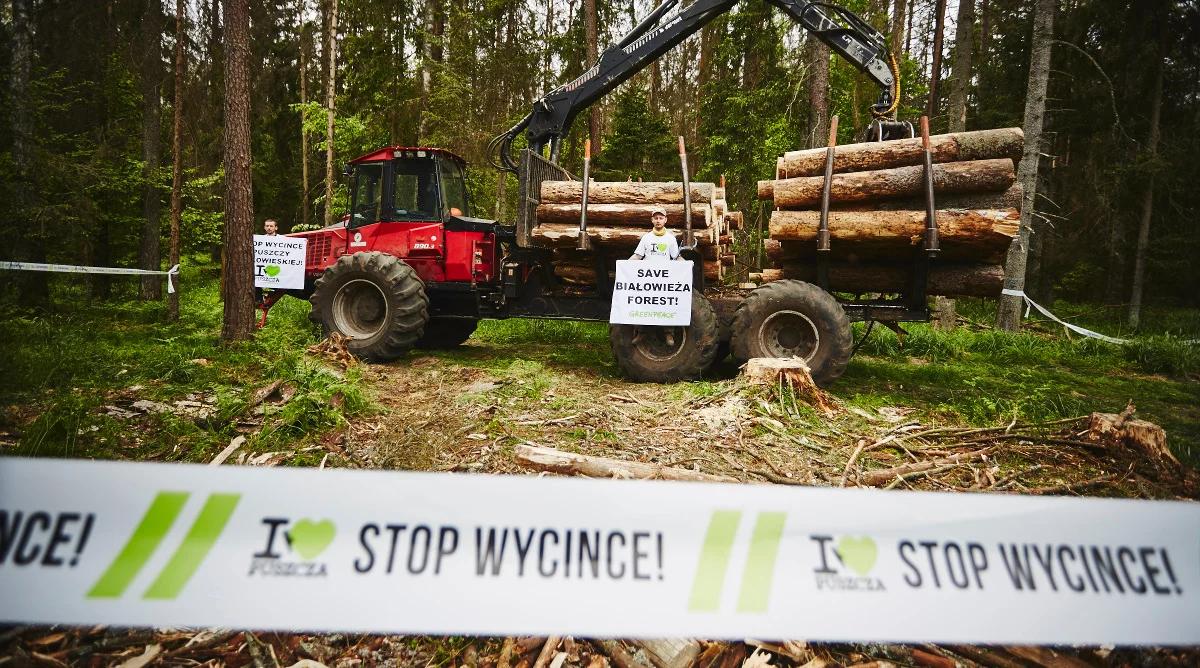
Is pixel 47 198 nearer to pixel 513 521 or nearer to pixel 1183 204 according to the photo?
pixel 513 521

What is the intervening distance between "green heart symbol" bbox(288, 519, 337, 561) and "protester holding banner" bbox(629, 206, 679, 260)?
4581mm

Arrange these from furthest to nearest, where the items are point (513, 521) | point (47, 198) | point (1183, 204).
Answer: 1. point (47, 198)
2. point (1183, 204)
3. point (513, 521)

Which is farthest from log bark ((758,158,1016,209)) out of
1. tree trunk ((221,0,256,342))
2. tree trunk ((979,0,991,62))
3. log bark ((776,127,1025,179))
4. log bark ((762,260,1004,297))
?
tree trunk ((979,0,991,62))

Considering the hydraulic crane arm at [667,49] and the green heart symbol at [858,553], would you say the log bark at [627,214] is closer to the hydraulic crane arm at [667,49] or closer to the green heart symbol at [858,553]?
the hydraulic crane arm at [667,49]

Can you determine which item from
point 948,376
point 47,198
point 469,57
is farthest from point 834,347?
point 469,57

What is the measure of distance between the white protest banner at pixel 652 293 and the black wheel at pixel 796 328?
2.26 feet

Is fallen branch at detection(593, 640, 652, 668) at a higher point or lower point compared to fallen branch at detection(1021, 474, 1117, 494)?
lower

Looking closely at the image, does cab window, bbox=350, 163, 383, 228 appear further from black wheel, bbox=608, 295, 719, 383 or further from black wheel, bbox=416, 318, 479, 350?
black wheel, bbox=608, 295, 719, 383

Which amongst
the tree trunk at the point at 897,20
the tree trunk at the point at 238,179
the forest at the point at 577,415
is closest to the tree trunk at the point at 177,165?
the forest at the point at 577,415

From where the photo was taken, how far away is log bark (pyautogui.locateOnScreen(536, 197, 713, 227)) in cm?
605

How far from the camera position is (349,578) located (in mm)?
1453

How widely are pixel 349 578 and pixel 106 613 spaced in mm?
609

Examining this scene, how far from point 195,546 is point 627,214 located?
533 cm

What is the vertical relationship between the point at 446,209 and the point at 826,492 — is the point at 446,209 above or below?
above
